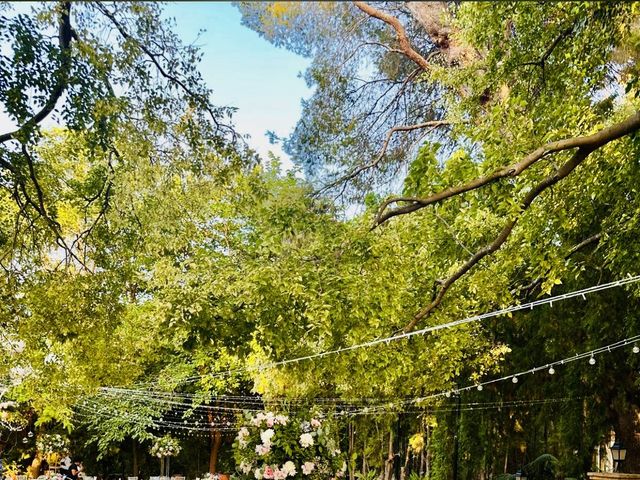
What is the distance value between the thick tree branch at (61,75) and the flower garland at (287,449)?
4.00 meters

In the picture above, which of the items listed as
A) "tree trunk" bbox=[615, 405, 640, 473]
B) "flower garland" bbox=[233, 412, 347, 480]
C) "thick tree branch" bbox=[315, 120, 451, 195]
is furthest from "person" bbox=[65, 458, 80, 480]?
"thick tree branch" bbox=[315, 120, 451, 195]

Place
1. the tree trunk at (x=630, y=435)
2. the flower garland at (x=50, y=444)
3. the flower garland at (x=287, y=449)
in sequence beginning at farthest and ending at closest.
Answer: the flower garland at (x=50, y=444)
the tree trunk at (x=630, y=435)
the flower garland at (x=287, y=449)

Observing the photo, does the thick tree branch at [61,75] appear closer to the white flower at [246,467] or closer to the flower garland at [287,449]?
the flower garland at [287,449]

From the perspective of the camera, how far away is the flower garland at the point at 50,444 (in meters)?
16.1

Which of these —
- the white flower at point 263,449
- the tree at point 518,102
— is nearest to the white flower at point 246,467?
the white flower at point 263,449

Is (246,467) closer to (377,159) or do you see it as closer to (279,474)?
(279,474)

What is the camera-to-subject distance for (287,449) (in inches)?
283

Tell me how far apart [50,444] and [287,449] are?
10702 mm

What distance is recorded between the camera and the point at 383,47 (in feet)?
25.5

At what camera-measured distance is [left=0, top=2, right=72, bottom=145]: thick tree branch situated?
4141mm

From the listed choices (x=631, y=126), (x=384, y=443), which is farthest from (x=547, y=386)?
(x=631, y=126)

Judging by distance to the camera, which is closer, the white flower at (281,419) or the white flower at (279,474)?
the white flower at (279,474)

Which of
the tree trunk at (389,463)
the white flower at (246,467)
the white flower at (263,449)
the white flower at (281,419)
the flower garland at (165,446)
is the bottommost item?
the tree trunk at (389,463)

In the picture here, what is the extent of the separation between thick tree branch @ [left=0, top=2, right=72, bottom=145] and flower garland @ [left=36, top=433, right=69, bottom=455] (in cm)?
1326
